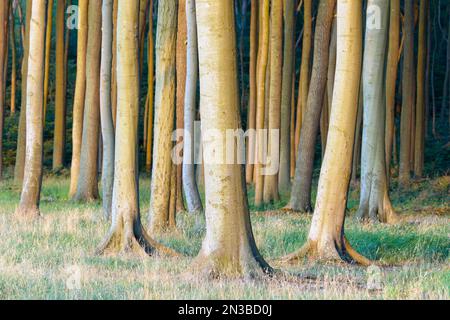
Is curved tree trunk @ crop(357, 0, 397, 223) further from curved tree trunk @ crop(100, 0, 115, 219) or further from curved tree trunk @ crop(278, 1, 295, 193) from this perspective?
curved tree trunk @ crop(278, 1, 295, 193)

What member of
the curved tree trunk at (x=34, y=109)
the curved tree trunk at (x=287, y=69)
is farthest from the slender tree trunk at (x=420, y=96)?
the curved tree trunk at (x=34, y=109)

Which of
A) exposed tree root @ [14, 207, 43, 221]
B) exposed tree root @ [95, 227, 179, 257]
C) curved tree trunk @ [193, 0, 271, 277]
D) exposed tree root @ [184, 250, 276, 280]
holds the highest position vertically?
curved tree trunk @ [193, 0, 271, 277]

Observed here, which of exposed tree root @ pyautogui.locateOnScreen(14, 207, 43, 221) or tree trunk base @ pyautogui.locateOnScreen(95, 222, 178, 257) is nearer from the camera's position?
tree trunk base @ pyautogui.locateOnScreen(95, 222, 178, 257)

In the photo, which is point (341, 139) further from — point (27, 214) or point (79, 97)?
point (79, 97)

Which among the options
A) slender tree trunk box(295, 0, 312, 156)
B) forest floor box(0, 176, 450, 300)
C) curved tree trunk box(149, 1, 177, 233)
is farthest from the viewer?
slender tree trunk box(295, 0, 312, 156)

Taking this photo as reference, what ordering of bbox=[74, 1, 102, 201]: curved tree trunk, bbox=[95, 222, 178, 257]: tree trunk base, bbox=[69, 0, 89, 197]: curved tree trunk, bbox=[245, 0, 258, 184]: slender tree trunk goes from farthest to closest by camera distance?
bbox=[245, 0, 258, 184]: slender tree trunk → bbox=[69, 0, 89, 197]: curved tree trunk → bbox=[74, 1, 102, 201]: curved tree trunk → bbox=[95, 222, 178, 257]: tree trunk base

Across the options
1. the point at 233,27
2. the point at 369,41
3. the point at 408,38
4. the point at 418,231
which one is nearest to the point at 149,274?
the point at 233,27

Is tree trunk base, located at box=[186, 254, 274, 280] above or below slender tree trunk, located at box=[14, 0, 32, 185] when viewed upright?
below

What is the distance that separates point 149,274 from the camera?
1021cm

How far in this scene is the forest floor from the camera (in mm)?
Answer: 8898

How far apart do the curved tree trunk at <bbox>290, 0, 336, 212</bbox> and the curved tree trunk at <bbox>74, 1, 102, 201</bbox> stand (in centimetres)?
474

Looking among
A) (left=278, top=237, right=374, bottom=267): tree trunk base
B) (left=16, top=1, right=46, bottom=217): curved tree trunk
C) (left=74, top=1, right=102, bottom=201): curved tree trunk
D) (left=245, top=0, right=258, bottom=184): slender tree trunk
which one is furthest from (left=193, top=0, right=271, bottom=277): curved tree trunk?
(left=245, top=0, right=258, bottom=184): slender tree trunk
